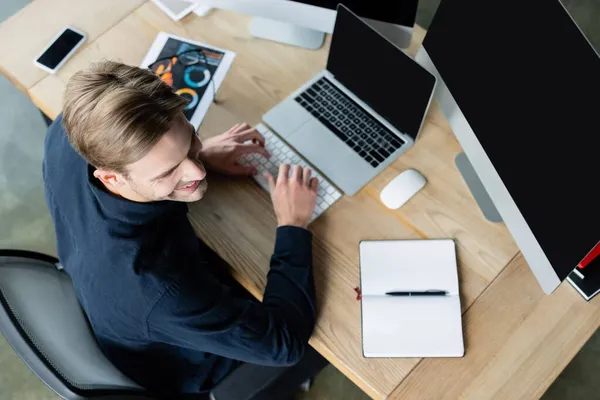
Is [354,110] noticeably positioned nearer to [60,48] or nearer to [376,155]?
[376,155]

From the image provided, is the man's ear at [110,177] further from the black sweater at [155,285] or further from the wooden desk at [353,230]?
the wooden desk at [353,230]

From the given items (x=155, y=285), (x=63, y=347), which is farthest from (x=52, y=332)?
(x=155, y=285)

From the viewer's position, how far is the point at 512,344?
44.4 inches

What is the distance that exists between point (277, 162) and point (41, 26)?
0.78m

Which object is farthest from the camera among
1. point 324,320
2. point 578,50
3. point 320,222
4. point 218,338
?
point 320,222

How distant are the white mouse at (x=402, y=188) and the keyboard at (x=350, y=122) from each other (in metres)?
0.07

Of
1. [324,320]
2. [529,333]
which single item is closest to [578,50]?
[529,333]

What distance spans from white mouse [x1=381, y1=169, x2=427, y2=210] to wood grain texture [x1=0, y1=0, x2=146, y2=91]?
881 mm

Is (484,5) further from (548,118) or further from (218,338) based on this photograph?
(218,338)

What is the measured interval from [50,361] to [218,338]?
278 mm

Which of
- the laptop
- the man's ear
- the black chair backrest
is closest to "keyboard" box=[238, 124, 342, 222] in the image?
the laptop

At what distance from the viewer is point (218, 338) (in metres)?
1.05

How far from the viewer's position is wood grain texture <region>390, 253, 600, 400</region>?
109cm

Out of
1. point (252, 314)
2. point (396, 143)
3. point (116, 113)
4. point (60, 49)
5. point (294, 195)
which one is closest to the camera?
point (116, 113)
